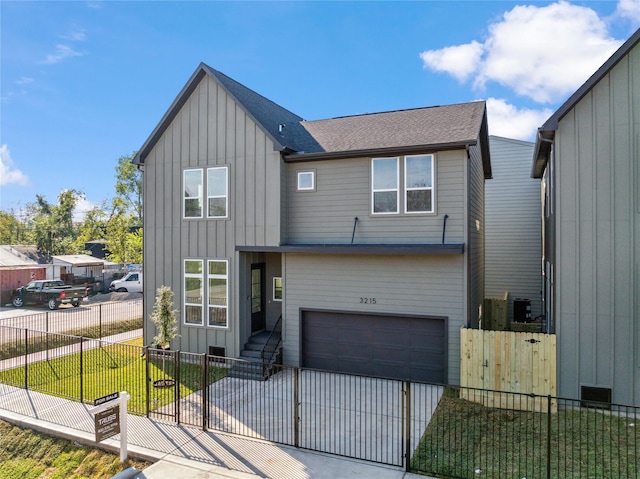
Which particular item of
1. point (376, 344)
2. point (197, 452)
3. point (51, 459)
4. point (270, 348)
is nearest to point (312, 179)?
point (376, 344)

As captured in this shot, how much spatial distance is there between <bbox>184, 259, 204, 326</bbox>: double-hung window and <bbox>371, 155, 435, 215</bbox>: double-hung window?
5.60 metres

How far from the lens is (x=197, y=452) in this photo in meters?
6.69

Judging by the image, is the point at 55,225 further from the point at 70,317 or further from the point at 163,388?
the point at 163,388

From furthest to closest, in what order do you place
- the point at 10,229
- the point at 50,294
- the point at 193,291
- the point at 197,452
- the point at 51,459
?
the point at 10,229, the point at 50,294, the point at 193,291, the point at 51,459, the point at 197,452

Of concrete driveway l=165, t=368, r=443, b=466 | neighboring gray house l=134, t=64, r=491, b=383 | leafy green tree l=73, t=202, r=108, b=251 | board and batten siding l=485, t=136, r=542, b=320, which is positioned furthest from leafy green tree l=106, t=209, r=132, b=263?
board and batten siding l=485, t=136, r=542, b=320

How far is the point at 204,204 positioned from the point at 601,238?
10.1 meters

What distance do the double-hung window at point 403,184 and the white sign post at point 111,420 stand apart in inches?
280

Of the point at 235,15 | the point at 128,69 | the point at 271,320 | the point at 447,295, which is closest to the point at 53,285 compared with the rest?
the point at 128,69

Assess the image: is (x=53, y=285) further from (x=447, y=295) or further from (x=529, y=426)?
(x=529, y=426)

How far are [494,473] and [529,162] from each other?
624 inches

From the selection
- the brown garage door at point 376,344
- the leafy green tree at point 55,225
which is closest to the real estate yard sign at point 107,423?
the brown garage door at point 376,344

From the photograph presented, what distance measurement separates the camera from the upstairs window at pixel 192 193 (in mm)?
12367

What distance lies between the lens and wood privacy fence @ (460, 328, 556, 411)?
8.20 m

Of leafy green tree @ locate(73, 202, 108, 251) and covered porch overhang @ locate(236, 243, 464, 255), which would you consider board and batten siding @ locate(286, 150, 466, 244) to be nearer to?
covered porch overhang @ locate(236, 243, 464, 255)
